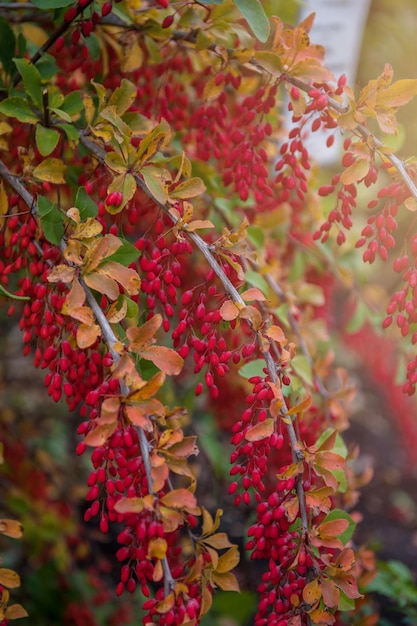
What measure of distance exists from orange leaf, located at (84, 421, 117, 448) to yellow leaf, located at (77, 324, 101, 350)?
114mm

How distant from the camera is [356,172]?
1078mm

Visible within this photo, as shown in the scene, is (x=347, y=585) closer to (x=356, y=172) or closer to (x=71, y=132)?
(x=356, y=172)

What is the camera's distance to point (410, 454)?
9.64 feet

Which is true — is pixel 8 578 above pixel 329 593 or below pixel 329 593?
below

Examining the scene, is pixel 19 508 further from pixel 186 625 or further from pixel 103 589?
pixel 186 625

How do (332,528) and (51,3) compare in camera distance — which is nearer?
(332,528)

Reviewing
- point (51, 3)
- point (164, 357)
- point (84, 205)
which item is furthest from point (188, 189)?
point (51, 3)

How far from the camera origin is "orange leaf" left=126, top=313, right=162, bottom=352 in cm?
94

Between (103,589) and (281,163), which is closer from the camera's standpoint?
(281,163)

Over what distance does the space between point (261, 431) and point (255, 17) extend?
68 centimetres

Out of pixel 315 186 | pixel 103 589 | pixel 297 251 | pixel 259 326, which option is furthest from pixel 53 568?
pixel 259 326

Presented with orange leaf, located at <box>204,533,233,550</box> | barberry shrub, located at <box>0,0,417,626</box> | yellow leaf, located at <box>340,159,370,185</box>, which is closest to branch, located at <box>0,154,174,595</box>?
barberry shrub, located at <box>0,0,417,626</box>

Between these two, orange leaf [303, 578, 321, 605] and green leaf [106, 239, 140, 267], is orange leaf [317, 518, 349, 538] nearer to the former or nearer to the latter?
orange leaf [303, 578, 321, 605]

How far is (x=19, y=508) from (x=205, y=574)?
1.07 meters
